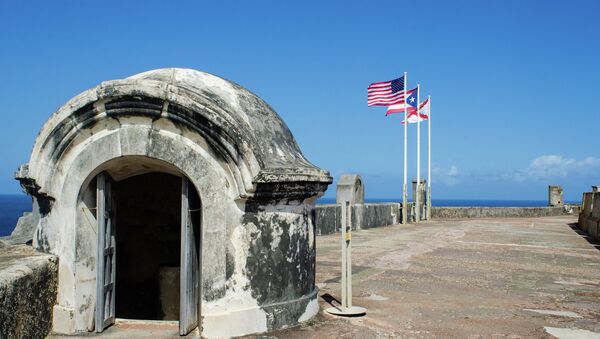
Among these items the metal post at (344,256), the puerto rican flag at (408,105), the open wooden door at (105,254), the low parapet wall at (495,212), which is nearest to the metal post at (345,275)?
the metal post at (344,256)

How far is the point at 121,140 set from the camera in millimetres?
5641

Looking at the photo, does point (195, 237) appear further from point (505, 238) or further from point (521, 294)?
point (505, 238)

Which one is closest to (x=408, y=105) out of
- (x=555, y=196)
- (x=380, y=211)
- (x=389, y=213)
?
(x=389, y=213)

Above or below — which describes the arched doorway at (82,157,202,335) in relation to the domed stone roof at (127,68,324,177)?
below

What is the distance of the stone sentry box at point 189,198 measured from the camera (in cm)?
556

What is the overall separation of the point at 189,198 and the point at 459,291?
441 cm

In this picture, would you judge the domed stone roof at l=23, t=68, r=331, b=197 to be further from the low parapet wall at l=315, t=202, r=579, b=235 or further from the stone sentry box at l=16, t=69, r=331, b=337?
the low parapet wall at l=315, t=202, r=579, b=235

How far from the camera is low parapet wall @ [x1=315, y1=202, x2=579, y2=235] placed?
55.2 ft

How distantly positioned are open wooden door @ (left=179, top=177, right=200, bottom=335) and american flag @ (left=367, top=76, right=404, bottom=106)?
59.2ft

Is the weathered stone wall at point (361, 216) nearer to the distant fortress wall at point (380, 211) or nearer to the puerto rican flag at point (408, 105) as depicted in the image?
the distant fortress wall at point (380, 211)

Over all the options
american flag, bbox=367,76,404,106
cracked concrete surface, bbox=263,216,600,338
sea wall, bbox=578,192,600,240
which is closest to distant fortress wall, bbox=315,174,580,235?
sea wall, bbox=578,192,600,240

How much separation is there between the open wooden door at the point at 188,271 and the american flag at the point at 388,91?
18038 millimetres

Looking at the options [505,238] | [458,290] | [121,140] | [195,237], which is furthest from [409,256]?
[121,140]

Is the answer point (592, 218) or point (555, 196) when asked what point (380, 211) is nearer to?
point (592, 218)
